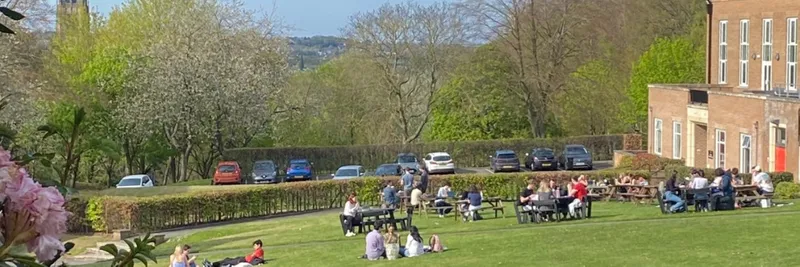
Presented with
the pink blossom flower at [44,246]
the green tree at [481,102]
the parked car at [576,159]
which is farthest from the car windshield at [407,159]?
the pink blossom flower at [44,246]

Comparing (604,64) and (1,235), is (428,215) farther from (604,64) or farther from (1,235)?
(604,64)

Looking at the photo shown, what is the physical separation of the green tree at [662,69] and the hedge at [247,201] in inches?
835

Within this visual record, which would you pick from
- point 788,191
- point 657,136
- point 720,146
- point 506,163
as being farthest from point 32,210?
point 657,136

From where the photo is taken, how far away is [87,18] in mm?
65812

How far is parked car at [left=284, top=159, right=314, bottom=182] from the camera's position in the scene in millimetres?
55469

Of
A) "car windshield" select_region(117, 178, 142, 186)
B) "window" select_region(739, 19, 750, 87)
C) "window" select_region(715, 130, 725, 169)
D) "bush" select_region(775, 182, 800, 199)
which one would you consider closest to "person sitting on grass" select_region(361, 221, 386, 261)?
"bush" select_region(775, 182, 800, 199)

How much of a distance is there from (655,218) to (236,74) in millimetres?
34531

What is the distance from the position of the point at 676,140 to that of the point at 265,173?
64.9 ft

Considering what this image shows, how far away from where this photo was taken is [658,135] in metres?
56.2

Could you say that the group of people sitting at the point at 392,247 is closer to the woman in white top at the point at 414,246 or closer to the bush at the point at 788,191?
the woman in white top at the point at 414,246

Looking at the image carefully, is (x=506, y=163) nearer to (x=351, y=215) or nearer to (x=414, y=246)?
(x=351, y=215)

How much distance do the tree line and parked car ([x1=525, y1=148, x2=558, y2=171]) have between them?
6.66 meters

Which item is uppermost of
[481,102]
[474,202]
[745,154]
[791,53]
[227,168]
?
[791,53]

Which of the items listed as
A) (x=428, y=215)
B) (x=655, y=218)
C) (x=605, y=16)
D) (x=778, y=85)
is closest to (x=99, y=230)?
(x=428, y=215)
